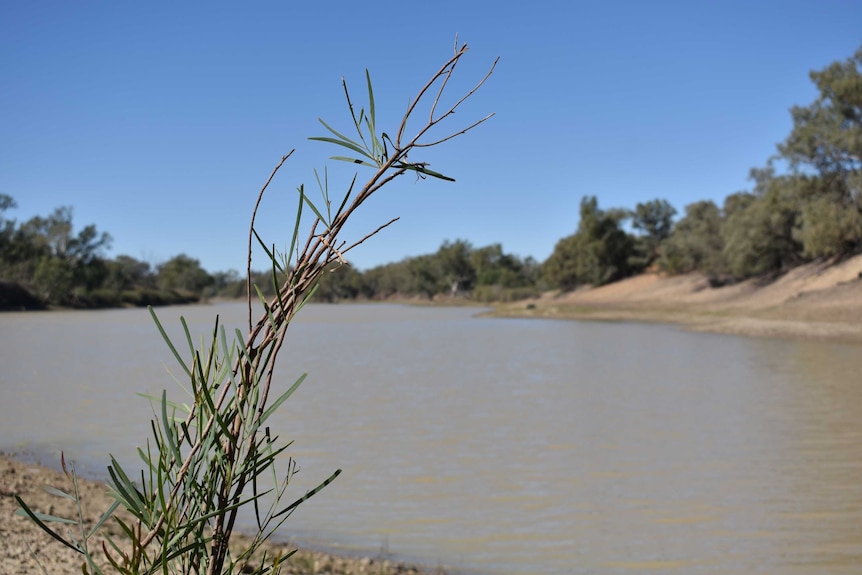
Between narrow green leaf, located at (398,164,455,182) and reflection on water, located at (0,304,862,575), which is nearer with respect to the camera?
narrow green leaf, located at (398,164,455,182)

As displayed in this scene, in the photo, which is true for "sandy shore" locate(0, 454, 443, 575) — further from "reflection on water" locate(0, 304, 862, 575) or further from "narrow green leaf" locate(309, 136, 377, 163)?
"narrow green leaf" locate(309, 136, 377, 163)

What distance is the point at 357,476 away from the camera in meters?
8.68

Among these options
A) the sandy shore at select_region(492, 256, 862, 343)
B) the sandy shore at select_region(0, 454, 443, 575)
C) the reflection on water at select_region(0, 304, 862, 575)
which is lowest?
the reflection on water at select_region(0, 304, 862, 575)

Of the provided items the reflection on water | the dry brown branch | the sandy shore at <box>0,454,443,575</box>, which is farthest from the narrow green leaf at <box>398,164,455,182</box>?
the reflection on water

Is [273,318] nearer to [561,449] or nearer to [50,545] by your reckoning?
[50,545]

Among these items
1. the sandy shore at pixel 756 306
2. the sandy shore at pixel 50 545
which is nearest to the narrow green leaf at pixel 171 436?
the sandy shore at pixel 50 545

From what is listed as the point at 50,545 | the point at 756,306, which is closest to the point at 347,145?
the point at 50,545

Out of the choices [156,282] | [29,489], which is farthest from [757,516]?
[156,282]

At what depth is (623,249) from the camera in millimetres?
68625

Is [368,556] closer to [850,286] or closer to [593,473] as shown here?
[593,473]

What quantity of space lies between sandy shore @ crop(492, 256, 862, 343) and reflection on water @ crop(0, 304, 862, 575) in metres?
5.55

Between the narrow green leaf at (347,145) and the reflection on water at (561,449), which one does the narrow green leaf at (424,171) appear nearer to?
the narrow green leaf at (347,145)

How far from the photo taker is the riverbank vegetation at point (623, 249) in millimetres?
33875

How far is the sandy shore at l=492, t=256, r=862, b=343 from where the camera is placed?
92.4 feet
